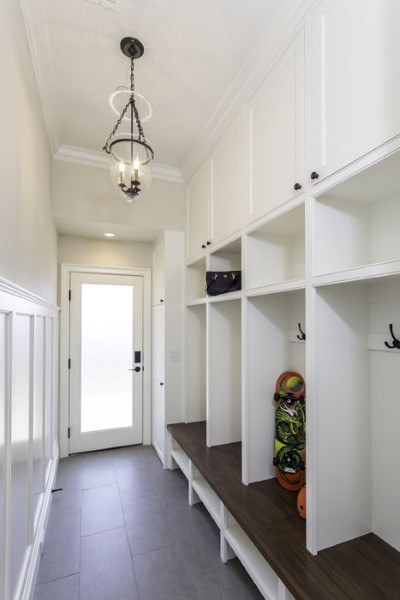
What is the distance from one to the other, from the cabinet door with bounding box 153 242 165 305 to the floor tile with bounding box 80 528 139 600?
1.97 m

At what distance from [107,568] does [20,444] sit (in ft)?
3.67

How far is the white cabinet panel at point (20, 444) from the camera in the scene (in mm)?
1195

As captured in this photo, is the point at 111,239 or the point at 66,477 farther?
the point at 111,239

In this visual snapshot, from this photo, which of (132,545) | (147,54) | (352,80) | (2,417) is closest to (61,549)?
(132,545)

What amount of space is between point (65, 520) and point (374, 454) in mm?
2216

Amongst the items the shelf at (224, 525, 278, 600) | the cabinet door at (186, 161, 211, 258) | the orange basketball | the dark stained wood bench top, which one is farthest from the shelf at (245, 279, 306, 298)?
the shelf at (224, 525, 278, 600)

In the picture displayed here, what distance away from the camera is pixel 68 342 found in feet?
10.8

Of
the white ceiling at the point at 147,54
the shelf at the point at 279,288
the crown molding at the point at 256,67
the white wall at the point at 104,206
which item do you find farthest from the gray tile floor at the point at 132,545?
the white ceiling at the point at 147,54

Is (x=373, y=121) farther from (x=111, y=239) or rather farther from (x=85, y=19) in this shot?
(x=111, y=239)

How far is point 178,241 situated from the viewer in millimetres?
3059

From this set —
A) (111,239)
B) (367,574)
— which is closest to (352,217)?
(367,574)

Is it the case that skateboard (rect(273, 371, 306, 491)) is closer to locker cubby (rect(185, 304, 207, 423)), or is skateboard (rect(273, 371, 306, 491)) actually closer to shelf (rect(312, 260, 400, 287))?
shelf (rect(312, 260, 400, 287))

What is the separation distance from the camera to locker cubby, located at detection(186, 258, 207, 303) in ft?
9.84

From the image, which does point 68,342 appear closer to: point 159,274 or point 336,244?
point 159,274
